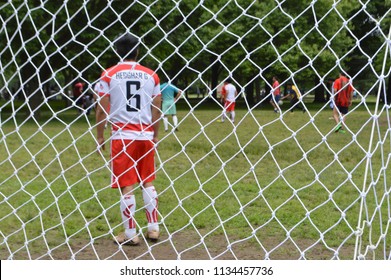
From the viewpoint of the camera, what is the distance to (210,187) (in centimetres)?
648

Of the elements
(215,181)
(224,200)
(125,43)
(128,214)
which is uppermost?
(125,43)

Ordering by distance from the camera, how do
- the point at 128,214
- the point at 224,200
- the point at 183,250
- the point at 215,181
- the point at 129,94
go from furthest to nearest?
1. the point at 215,181
2. the point at 224,200
3. the point at 128,214
4. the point at 183,250
5. the point at 129,94

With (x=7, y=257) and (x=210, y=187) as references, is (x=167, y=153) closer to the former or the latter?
(x=210, y=187)

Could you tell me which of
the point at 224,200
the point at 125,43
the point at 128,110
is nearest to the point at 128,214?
the point at 128,110

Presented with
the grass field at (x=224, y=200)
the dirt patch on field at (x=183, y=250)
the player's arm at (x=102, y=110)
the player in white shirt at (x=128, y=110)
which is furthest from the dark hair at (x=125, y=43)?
the dirt patch on field at (x=183, y=250)

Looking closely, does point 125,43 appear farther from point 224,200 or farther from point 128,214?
point 224,200

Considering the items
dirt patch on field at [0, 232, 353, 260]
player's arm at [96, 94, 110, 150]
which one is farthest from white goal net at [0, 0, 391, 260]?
player's arm at [96, 94, 110, 150]

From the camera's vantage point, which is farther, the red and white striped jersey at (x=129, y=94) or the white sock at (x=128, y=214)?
the white sock at (x=128, y=214)

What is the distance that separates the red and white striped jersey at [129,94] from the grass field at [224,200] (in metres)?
0.25

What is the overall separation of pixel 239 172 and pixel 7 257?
4.14 m

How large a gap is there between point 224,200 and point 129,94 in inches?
87.6

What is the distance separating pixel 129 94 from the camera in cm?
394

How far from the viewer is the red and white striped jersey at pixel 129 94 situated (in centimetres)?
394

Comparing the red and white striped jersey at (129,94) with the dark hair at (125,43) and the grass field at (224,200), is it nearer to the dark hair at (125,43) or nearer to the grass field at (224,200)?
the dark hair at (125,43)
